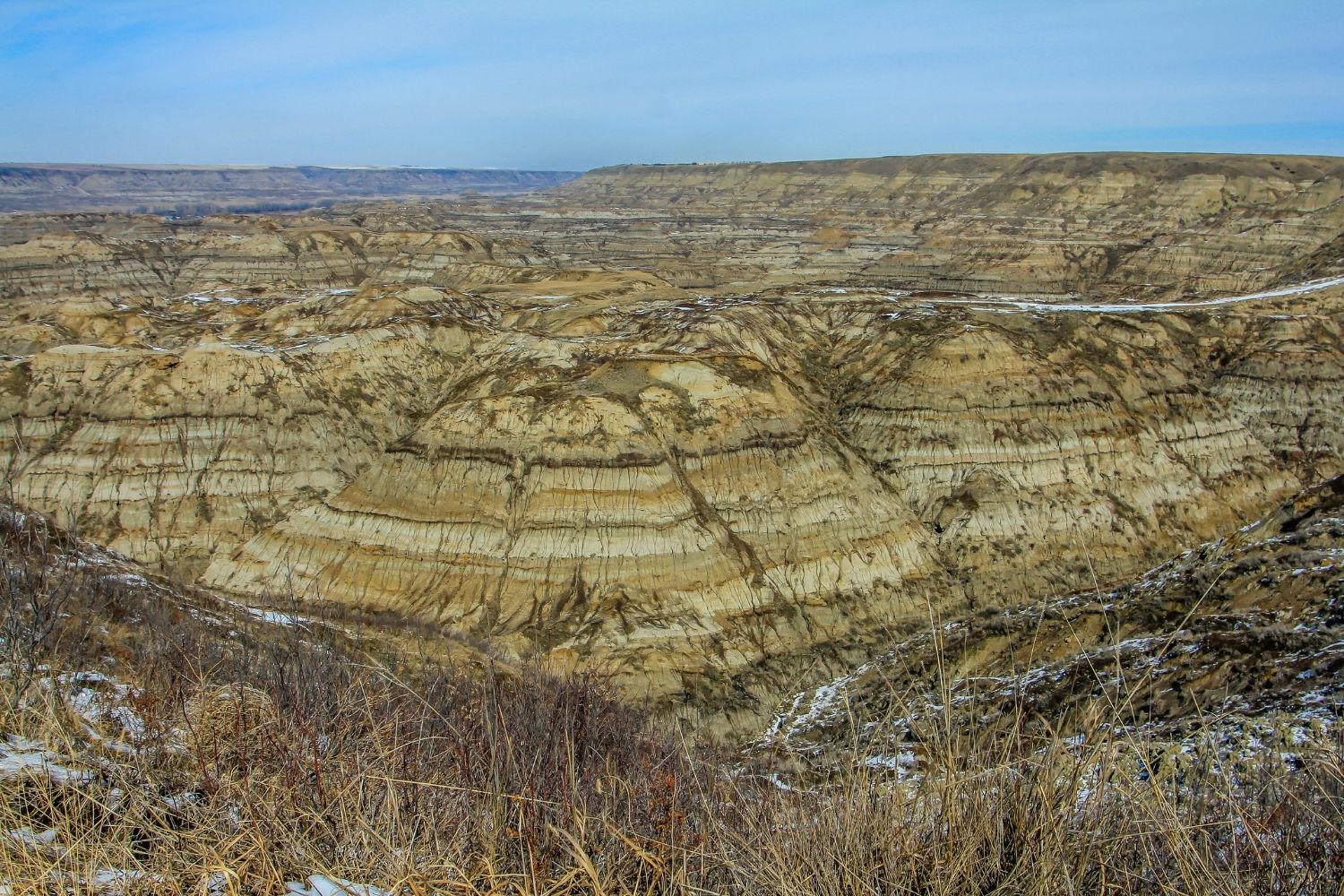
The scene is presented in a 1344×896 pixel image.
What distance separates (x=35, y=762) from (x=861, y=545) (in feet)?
126

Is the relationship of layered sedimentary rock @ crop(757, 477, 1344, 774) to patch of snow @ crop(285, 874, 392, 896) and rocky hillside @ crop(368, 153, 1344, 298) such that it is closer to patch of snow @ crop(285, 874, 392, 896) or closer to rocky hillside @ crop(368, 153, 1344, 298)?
patch of snow @ crop(285, 874, 392, 896)

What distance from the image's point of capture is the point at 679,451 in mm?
43031

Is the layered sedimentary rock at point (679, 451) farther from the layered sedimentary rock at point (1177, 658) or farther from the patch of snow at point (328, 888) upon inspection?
the patch of snow at point (328, 888)

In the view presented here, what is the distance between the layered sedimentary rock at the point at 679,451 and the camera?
38688 mm

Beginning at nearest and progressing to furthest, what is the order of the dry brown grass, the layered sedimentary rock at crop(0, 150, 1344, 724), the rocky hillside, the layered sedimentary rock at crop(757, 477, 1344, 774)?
the dry brown grass → the layered sedimentary rock at crop(757, 477, 1344, 774) → the layered sedimentary rock at crop(0, 150, 1344, 724) → the rocky hillside

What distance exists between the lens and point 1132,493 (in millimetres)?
47969

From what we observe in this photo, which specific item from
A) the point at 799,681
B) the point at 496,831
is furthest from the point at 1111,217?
the point at 496,831

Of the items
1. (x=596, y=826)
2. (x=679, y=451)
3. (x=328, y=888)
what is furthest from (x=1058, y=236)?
(x=328, y=888)

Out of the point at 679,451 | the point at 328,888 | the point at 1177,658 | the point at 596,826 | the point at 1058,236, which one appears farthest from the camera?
the point at 1058,236

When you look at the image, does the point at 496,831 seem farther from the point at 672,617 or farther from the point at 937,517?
the point at 937,517

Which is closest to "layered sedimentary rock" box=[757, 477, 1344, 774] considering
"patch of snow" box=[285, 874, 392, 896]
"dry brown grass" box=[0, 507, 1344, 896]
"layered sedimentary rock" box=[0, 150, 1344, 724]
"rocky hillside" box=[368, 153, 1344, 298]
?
"dry brown grass" box=[0, 507, 1344, 896]

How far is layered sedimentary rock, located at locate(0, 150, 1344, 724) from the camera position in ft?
127

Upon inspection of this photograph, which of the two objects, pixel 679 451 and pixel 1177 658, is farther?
pixel 679 451

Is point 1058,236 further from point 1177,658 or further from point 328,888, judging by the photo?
point 328,888
